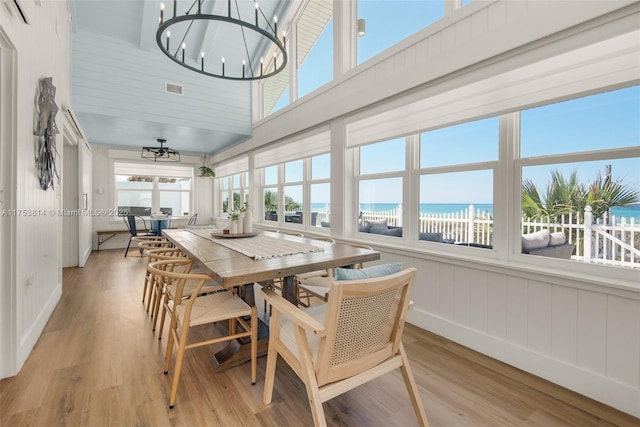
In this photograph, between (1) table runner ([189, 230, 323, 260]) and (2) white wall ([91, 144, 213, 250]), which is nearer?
(1) table runner ([189, 230, 323, 260])

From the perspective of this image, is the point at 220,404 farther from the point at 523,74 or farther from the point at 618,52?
the point at 618,52

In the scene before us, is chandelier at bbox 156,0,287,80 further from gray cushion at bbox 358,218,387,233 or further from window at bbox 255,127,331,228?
gray cushion at bbox 358,218,387,233

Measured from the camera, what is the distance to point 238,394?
1.72 m

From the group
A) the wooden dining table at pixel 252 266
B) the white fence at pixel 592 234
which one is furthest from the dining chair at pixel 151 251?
the white fence at pixel 592 234

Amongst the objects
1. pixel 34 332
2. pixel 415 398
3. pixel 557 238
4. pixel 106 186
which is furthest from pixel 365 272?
pixel 106 186

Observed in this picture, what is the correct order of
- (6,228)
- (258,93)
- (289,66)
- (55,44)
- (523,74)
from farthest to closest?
(258,93)
(289,66)
(55,44)
(523,74)
(6,228)

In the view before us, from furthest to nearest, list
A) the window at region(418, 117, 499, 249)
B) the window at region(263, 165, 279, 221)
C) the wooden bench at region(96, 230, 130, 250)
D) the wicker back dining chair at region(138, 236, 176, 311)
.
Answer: the wooden bench at region(96, 230, 130, 250), the window at region(263, 165, 279, 221), the wicker back dining chair at region(138, 236, 176, 311), the window at region(418, 117, 499, 249)

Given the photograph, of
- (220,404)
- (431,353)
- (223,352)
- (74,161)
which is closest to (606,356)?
(431,353)

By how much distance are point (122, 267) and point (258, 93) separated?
166 inches

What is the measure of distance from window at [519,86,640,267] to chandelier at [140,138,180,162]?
22.1ft

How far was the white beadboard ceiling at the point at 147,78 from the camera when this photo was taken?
14.3 feet

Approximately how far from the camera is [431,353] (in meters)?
2.22

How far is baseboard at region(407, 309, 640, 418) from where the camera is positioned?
162 cm

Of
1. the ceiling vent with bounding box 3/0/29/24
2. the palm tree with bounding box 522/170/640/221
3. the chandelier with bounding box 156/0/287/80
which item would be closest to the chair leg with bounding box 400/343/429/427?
the palm tree with bounding box 522/170/640/221
